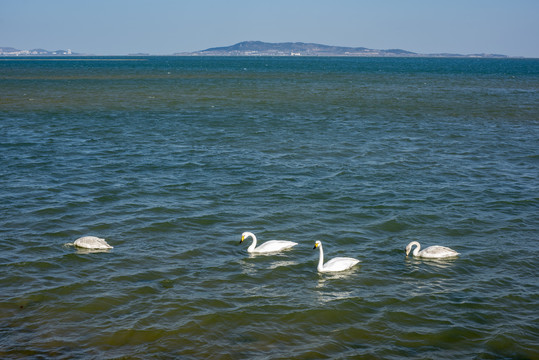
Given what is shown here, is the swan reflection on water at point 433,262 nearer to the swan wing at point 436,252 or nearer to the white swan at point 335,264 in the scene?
the swan wing at point 436,252

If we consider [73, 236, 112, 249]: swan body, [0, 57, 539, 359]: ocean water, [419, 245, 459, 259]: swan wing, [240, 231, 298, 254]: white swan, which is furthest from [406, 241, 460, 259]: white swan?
[73, 236, 112, 249]: swan body

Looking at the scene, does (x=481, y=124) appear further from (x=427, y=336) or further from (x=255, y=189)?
(x=427, y=336)

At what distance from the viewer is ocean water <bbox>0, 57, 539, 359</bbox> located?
1101 centimetres

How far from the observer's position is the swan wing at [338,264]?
1386 centimetres

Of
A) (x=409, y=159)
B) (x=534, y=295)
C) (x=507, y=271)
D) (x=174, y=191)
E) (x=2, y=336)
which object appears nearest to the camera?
(x=2, y=336)

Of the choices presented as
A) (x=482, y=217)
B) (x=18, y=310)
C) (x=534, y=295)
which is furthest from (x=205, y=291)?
(x=482, y=217)

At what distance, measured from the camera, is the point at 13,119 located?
126ft

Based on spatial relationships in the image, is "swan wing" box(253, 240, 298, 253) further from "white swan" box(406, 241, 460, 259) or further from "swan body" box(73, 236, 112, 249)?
"swan body" box(73, 236, 112, 249)

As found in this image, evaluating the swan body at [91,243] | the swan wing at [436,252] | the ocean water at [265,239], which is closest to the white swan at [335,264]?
the ocean water at [265,239]

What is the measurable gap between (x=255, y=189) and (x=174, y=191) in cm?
302

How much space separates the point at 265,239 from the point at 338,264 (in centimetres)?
308

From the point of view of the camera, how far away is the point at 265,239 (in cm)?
1631

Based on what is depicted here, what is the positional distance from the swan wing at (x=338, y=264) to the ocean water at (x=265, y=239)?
0.33 m

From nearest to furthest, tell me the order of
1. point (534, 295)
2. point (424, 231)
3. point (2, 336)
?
point (2, 336) → point (534, 295) → point (424, 231)
